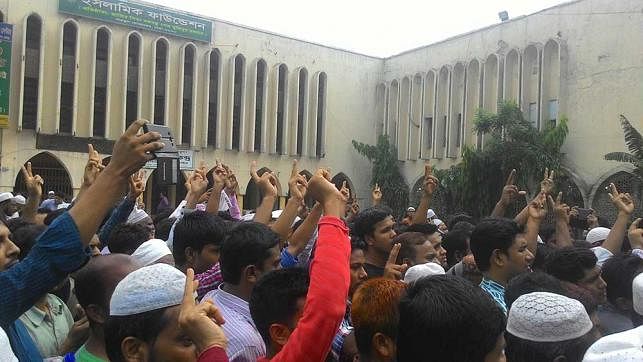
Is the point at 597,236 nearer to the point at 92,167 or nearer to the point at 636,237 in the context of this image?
the point at 636,237

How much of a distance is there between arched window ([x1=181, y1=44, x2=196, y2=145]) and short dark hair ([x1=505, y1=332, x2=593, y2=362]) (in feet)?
67.5

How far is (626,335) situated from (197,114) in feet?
70.7

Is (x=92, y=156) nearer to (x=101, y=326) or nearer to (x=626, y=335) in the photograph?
(x=101, y=326)

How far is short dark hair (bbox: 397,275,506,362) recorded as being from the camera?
1696 millimetres

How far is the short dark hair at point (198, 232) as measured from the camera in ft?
12.7

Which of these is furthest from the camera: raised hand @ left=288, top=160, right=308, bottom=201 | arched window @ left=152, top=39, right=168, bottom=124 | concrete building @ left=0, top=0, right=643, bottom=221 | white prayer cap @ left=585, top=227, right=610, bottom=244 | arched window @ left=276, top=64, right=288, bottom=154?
arched window @ left=276, top=64, right=288, bottom=154

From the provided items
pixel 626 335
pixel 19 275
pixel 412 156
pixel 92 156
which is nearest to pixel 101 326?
pixel 19 275

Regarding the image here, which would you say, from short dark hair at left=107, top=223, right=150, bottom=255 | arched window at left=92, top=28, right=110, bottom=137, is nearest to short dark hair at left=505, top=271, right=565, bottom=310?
short dark hair at left=107, top=223, right=150, bottom=255

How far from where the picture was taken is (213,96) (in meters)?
22.9

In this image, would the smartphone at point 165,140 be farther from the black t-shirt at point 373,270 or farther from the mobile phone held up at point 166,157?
the black t-shirt at point 373,270

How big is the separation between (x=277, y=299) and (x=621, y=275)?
2394 mm

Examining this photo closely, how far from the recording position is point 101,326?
2.49 metres

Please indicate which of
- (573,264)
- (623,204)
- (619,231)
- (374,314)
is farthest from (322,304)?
(623,204)

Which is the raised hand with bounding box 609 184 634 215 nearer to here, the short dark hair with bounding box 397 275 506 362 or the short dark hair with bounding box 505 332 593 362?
the short dark hair with bounding box 505 332 593 362
